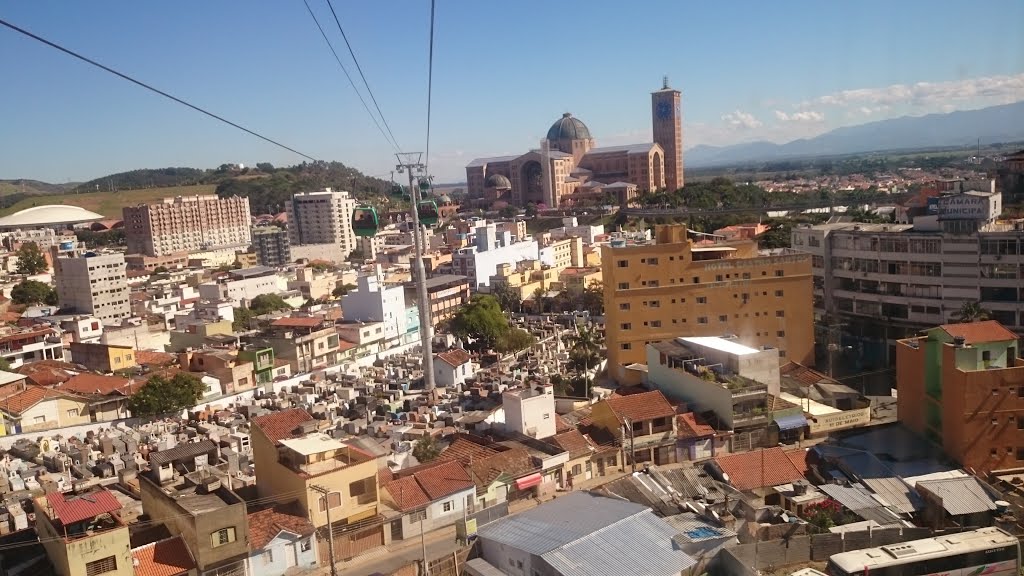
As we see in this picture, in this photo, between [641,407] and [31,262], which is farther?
[31,262]

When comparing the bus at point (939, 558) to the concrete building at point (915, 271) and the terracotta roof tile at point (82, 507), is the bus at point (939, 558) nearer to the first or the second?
the terracotta roof tile at point (82, 507)

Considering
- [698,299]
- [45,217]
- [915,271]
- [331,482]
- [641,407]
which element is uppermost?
[45,217]

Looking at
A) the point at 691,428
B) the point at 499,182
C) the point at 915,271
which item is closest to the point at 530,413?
the point at 691,428

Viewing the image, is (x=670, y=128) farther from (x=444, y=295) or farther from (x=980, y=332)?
(x=980, y=332)

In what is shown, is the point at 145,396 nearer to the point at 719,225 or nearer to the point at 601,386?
the point at 601,386

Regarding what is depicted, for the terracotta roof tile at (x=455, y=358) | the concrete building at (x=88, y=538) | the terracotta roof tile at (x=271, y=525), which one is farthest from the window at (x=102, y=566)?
the terracotta roof tile at (x=455, y=358)

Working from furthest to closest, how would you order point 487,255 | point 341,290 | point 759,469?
point 341,290 → point 487,255 → point 759,469

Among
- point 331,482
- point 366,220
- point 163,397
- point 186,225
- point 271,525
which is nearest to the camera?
point 271,525
